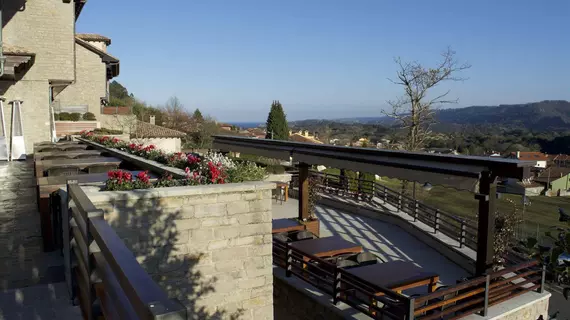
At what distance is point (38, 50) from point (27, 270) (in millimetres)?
12425

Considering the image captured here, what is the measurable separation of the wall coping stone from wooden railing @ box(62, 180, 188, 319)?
903mm

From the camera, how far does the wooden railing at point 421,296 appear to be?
6.05 metres

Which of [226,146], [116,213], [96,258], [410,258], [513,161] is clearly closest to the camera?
[96,258]

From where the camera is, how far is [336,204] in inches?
641

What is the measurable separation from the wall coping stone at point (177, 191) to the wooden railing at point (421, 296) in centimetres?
245

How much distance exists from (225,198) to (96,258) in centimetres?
290

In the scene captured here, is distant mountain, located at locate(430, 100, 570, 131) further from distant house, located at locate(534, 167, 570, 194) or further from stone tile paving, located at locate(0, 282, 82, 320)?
stone tile paving, located at locate(0, 282, 82, 320)

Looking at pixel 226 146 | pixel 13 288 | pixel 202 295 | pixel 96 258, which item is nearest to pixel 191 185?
pixel 202 295

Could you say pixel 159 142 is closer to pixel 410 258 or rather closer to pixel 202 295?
pixel 410 258

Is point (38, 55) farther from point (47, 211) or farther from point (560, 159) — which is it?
point (560, 159)

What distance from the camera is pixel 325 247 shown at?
8.86 meters

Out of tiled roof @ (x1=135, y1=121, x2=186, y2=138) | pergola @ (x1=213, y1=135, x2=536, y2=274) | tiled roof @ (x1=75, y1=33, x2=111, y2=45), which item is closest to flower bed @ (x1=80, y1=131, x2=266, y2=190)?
pergola @ (x1=213, y1=135, x2=536, y2=274)

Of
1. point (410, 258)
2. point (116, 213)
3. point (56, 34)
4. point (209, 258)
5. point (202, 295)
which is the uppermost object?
point (56, 34)

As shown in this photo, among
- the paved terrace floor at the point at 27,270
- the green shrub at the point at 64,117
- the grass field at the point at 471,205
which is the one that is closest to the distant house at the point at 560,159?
the grass field at the point at 471,205
